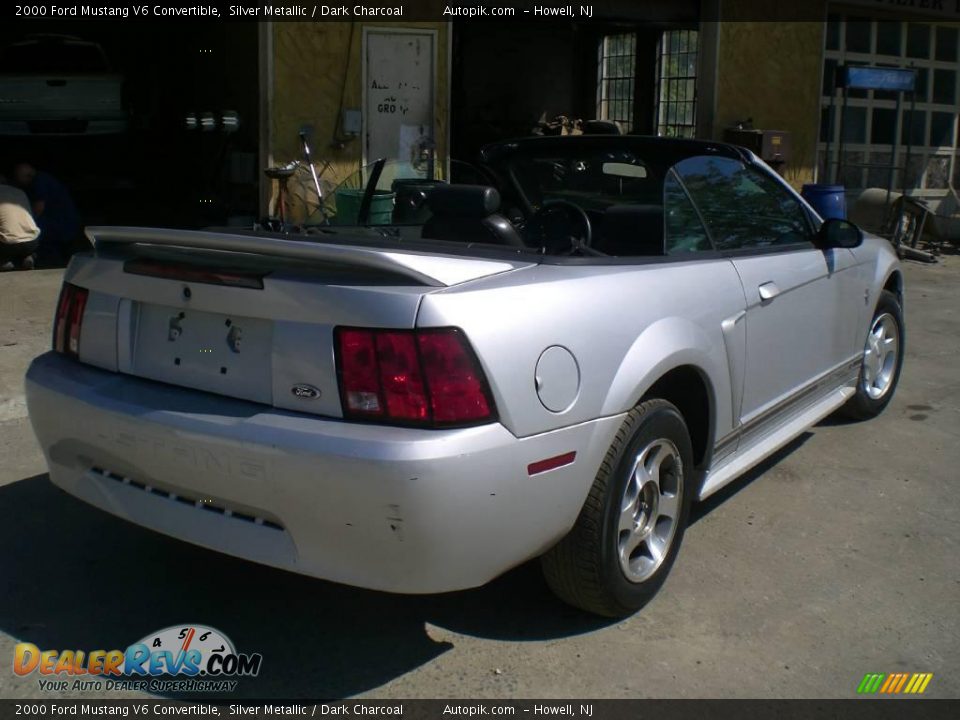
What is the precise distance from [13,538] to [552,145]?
2.84m

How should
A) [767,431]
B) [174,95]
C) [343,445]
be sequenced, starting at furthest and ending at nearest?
[174,95] < [767,431] < [343,445]

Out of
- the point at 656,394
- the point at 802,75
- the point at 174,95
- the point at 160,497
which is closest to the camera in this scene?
the point at 160,497

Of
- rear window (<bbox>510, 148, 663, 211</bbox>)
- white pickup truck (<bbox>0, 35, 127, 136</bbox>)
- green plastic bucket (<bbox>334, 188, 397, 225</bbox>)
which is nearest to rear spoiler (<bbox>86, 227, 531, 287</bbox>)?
green plastic bucket (<bbox>334, 188, 397, 225</bbox>)

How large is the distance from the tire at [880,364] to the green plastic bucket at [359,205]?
8.78 feet

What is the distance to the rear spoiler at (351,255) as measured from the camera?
9.78 feet

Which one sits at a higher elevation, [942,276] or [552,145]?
[552,145]

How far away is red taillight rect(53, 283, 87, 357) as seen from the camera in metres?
3.63

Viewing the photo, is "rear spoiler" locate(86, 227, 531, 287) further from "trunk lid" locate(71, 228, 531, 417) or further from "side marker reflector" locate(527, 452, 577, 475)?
"side marker reflector" locate(527, 452, 577, 475)

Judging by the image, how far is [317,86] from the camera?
1029 cm

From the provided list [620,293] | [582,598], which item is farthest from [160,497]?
[620,293]

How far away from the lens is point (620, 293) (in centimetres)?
346

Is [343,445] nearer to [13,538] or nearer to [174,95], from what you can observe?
[13,538]

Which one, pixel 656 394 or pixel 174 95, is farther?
pixel 174 95

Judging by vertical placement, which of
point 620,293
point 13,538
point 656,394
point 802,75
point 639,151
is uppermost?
point 802,75
